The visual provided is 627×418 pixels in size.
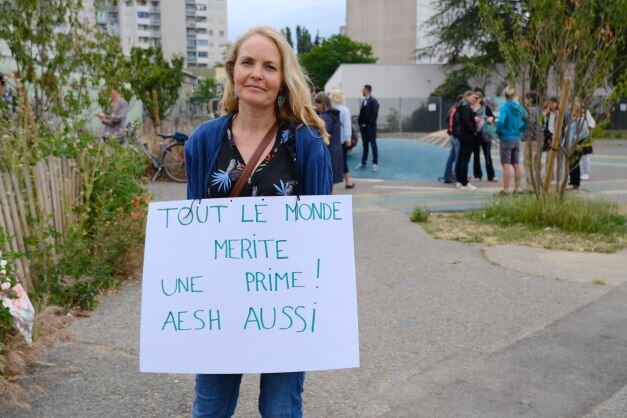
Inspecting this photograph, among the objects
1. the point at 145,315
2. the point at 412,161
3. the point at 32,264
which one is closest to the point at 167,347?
the point at 145,315

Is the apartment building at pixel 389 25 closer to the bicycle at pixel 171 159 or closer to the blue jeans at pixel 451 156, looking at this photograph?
the blue jeans at pixel 451 156

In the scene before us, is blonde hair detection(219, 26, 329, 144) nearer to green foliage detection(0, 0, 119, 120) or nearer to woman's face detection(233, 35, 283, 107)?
woman's face detection(233, 35, 283, 107)

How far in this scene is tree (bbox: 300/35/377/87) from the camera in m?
99.6

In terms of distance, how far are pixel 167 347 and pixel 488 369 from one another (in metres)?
2.27

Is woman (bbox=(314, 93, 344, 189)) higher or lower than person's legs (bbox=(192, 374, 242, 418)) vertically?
higher

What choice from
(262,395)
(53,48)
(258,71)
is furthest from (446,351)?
(53,48)

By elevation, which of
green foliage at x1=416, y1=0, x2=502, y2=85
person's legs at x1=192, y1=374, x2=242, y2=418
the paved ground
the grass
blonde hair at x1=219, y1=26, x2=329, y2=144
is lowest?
the paved ground

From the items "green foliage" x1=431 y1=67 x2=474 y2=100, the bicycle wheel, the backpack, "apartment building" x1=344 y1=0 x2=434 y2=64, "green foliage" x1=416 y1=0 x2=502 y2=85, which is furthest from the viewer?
"apartment building" x1=344 y1=0 x2=434 y2=64

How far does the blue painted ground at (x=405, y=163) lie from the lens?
15.2 m

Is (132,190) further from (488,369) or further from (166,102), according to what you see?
(166,102)

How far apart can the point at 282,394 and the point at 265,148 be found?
0.90 metres

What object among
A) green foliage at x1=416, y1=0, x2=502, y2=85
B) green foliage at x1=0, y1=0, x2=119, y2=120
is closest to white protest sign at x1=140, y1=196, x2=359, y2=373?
green foliage at x1=0, y1=0, x2=119, y2=120

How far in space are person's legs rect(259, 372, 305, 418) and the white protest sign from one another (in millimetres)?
109

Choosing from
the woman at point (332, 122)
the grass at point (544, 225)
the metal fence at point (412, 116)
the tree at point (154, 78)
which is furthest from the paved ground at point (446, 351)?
the metal fence at point (412, 116)
